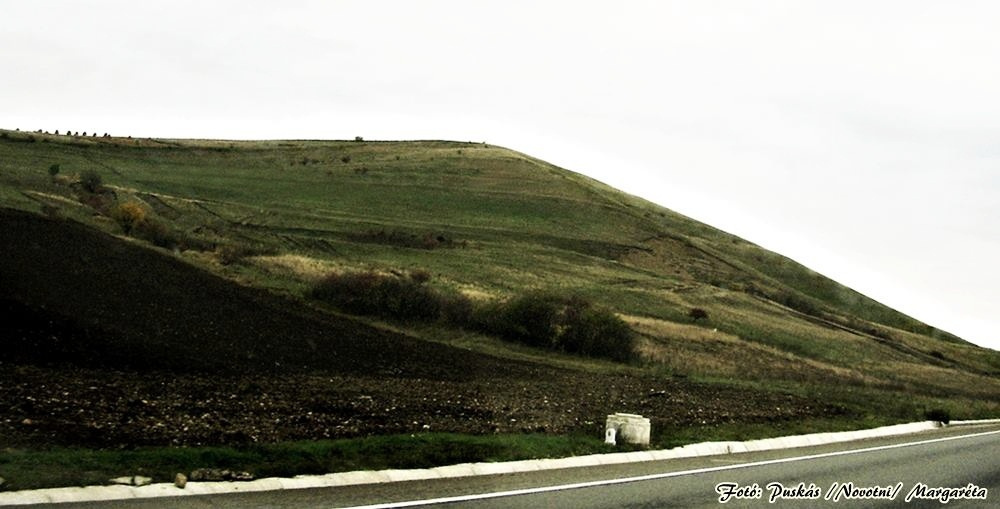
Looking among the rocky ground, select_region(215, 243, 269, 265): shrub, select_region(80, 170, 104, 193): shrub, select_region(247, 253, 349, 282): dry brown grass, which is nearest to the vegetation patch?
select_region(247, 253, 349, 282): dry brown grass

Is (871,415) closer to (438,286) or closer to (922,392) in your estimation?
(922,392)

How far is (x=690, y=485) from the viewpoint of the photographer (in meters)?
12.9

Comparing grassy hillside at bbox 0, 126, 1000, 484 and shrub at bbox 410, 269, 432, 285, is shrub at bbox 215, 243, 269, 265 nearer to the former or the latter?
grassy hillside at bbox 0, 126, 1000, 484

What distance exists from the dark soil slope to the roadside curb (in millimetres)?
9778

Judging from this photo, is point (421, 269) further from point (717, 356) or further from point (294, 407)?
point (294, 407)

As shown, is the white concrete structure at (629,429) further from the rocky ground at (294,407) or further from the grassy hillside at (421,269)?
the grassy hillside at (421,269)

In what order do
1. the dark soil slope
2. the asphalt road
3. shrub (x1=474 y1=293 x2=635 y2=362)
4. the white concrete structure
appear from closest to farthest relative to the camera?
the asphalt road < the white concrete structure < the dark soil slope < shrub (x1=474 y1=293 x2=635 y2=362)

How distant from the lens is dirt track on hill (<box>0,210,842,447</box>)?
15.0 m

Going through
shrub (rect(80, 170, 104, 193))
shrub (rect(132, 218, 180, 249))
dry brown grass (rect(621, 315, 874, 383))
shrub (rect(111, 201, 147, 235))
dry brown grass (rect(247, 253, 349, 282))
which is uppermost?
shrub (rect(80, 170, 104, 193))

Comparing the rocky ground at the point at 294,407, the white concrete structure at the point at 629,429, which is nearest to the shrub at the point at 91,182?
the rocky ground at the point at 294,407

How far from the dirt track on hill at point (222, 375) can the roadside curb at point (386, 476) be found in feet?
7.17

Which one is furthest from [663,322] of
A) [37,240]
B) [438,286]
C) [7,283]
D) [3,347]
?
[3,347]

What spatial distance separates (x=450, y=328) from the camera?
41.7m

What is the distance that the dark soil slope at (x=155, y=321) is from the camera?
22.0m
